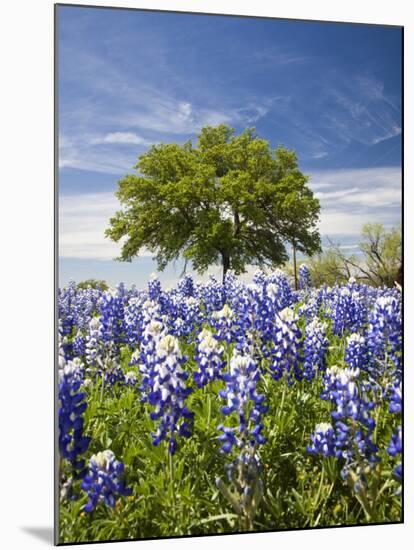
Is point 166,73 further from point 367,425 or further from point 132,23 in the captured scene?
point 367,425

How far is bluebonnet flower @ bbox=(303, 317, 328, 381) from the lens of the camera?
4016mm

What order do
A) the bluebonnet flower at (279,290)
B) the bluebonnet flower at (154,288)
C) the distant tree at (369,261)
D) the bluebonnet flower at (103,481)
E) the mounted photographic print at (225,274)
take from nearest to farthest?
1. the bluebonnet flower at (103,481)
2. the mounted photographic print at (225,274)
3. the bluebonnet flower at (154,288)
4. the bluebonnet flower at (279,290)
5. the distant tree at (369,261)

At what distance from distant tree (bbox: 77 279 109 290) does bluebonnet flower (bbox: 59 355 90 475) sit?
350 millimetres

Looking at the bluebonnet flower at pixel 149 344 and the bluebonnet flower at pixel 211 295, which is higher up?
the bluebonnet flower at pixel 211 295

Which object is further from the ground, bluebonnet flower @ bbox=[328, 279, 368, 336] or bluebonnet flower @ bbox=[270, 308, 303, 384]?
bluebonnet flower @ bbox=[328, 279, 368, 336]

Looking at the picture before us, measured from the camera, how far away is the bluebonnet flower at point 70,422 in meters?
3.55

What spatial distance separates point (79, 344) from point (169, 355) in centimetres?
50

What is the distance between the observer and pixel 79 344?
380 centimetres

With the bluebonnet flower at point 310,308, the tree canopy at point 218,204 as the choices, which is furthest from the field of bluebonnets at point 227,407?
the tree canopy at point 218,204

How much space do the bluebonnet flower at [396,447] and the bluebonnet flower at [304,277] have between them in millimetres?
873

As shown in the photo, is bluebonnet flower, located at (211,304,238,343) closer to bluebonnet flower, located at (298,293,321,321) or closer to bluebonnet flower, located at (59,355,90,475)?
bluebonnet flower, located at (298,293,321,321)

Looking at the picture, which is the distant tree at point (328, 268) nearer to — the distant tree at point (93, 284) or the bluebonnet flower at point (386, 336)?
the bluebonnet flower at point (386, 336)

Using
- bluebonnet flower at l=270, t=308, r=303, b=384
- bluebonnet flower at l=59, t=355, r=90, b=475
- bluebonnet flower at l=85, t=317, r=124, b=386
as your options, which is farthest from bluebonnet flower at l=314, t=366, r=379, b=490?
bluebonnet flower at l=59, t=355, r=90, b=475

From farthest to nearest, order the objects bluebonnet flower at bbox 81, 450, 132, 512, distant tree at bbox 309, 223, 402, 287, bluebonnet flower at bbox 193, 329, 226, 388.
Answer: distant tree at bbox 309, 223, 402, 287 → bluebonnet flower at bbox 193, 329, 226, 388 → bluebonnet flower at bbox 81, 450, 132, 512
